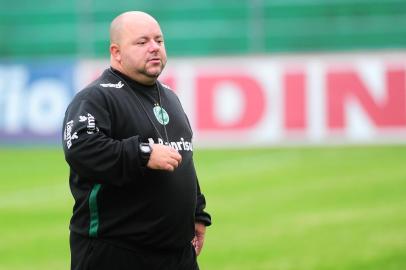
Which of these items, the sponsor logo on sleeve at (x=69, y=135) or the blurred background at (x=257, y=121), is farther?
the blurred background at (x=257, y=121)

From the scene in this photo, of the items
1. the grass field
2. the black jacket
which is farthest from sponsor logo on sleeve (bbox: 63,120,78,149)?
the grass field

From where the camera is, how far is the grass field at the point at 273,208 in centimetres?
1001

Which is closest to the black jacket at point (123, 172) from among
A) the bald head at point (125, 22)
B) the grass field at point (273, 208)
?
the bald head at point (125, 22)

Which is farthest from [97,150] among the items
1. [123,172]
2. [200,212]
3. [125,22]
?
[200,212]

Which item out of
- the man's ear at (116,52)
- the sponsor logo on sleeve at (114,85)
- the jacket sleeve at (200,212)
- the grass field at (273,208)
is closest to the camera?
the sponsor logo on sleeve at (114,85)

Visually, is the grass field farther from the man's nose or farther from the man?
the man's nose

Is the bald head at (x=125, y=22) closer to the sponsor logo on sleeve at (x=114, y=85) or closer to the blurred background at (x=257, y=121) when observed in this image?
the sponsor logo on sleeve at (x=114, y=85)

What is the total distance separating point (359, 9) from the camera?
84.7 ft

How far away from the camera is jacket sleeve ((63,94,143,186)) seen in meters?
4.65

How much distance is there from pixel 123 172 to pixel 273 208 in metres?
9.12

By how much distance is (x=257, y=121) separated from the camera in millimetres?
20812

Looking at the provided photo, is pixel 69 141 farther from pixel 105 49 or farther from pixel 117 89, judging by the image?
pixel 105 49

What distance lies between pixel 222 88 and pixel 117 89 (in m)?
16.3

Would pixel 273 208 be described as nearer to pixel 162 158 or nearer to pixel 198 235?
pixel 198 235
